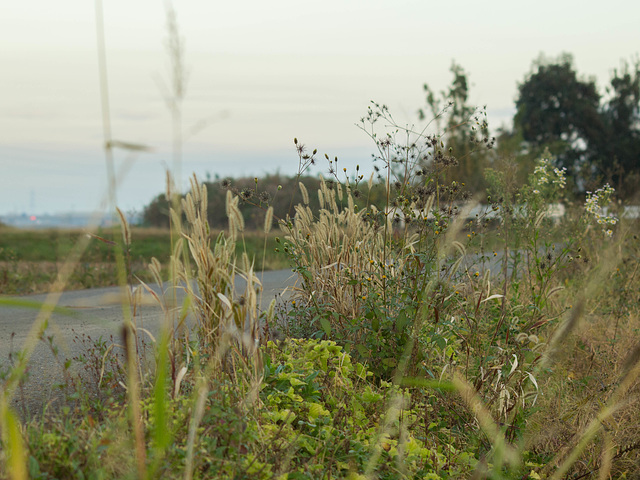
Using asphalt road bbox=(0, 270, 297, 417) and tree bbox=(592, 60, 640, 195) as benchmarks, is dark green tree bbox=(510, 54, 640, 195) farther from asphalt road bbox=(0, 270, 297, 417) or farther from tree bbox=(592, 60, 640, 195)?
asphalt road bbox=(0, 270, 297, 417)

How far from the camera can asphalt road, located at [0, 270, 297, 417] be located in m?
3.12

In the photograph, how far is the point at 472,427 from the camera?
11.6ft

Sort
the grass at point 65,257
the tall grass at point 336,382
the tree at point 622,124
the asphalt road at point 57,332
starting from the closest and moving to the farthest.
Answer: the tall grass at point 336,382
the asphalt road at point 57,332
the grass at point 65,257
the tree at point 622,124

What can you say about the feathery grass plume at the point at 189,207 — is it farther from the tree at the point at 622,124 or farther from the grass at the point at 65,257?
the tree at the point at 622,124

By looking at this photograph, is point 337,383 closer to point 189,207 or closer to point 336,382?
point 336,382

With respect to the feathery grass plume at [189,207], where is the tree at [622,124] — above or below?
above

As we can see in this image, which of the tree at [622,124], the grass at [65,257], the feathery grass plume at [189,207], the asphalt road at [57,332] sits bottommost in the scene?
the asphalt road at [57,332]

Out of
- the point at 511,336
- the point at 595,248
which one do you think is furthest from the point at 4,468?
the point at 595,248

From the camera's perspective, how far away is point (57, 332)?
4.51 meters

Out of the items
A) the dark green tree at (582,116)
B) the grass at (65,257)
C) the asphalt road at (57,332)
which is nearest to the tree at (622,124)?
the dark green tree at (582,116)

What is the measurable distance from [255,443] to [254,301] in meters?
0.72

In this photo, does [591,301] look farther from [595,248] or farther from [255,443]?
[255,443]

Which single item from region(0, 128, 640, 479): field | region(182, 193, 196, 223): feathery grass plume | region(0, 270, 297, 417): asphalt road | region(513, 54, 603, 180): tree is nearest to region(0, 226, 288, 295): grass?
region(0, 270, 297, 417): asphalt road

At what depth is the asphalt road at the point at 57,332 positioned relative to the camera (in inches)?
123
